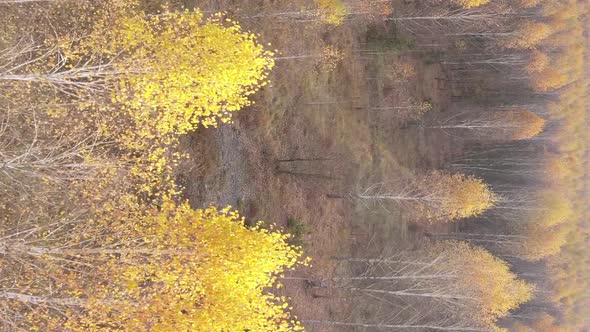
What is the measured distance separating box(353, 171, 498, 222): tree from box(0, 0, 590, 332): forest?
0.17m

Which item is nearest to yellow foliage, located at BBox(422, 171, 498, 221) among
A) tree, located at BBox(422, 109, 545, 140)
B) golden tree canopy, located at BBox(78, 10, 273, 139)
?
tree, located at BBox(422, 109, 545, 140)

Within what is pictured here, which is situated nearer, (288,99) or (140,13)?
(140,13)

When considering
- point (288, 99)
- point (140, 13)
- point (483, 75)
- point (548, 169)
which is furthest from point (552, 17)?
point (140, 13)

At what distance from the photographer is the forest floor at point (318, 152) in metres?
27.6

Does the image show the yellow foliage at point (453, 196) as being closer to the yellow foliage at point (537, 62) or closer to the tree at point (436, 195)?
the tree at point (436, 195)

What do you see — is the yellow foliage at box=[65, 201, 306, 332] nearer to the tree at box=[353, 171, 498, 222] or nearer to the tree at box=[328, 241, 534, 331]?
the tree at box=[328, 241, 534, 331]

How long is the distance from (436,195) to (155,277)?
19913mm

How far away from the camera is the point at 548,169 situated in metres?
40.5

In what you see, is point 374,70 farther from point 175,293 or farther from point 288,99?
point 175,293

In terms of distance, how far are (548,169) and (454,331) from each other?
14971 mm

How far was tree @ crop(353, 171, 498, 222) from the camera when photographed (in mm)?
32375

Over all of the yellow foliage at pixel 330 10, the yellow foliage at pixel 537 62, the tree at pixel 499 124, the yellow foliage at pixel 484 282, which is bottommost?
the yellow foliage at pixel 484 282

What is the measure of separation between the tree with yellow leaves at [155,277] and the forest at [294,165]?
0.25 feet

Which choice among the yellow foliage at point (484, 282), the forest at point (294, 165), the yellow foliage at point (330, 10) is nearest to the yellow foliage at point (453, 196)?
the forest at point (294, 165)
